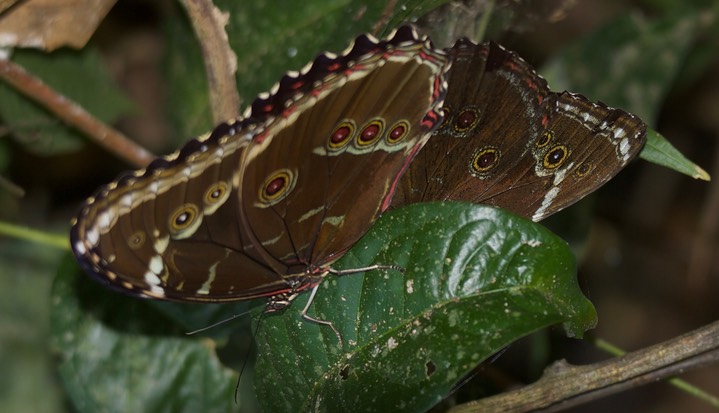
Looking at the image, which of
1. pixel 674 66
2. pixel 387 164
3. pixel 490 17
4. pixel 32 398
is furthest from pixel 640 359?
pixel 32 398

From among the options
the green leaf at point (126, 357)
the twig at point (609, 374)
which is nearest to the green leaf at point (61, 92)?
the green leaf at point (126, 357)

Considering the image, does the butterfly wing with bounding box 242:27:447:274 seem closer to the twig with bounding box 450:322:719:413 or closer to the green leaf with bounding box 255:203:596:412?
the green leaf with bounding box 255:203:596:412

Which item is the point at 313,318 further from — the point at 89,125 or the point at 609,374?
the point at 89,125

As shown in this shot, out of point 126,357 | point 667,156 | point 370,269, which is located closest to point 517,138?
point 667,156

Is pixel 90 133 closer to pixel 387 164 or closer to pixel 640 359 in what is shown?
pixel 387 164

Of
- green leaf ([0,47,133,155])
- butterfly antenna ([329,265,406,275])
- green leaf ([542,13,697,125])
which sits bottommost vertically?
green leaf ([0,47,133,155])

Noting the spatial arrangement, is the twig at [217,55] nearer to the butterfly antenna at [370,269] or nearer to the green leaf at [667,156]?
the butterfly antenna at [370,269]

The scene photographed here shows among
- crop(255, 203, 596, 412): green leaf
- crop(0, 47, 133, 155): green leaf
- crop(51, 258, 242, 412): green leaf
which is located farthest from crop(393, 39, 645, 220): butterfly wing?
crop(0, 47, 133, 155): green leaf
